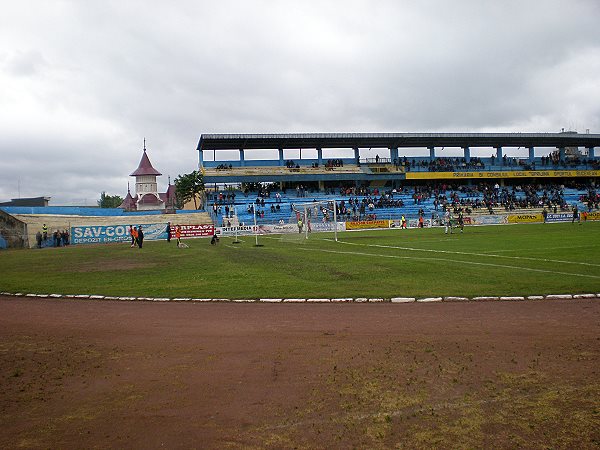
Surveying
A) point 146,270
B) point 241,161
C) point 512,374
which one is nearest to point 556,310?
point 512,374

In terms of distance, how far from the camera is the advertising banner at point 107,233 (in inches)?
1773

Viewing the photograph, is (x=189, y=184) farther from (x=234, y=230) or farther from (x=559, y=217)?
(x=559, y=217)

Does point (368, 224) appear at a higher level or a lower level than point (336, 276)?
higher

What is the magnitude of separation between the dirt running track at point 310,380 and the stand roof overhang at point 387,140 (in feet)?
183

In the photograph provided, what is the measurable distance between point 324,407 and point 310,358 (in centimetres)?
163

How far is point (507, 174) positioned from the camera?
71.4 m

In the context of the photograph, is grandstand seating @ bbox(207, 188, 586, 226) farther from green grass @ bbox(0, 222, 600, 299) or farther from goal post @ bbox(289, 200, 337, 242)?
green grass @ bbox(0, 222, 600, 299)

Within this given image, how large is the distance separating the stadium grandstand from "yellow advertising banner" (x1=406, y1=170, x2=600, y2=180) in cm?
16

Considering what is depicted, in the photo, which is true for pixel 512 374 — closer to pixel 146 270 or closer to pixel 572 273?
pixel 572 273

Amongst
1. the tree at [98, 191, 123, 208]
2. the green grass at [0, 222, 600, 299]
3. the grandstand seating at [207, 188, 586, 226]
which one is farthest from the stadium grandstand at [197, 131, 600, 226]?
the tree at [98, 191, 123, 208]

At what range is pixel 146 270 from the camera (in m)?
18.3

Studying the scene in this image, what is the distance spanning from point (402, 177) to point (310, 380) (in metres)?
66.3

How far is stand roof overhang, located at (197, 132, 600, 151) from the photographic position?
208 ft

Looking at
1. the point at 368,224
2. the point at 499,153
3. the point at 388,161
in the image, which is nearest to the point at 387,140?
the point at 388,161
